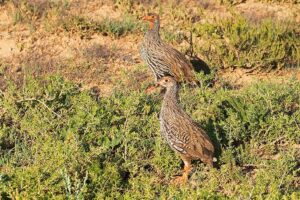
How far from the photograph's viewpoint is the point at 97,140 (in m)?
8.26

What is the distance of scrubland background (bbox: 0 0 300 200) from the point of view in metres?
7.42

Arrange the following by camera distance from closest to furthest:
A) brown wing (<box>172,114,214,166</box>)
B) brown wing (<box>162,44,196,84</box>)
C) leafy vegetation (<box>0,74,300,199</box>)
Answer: leafy vegetation (<box>0,74,300,199</box>) < brown wing (<box>172,114,214,166</box>) < brown wing (<box>162,44,196,84</box>)

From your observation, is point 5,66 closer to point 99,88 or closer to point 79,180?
point 99,88

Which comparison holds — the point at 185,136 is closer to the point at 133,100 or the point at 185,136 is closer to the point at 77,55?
the point at 133,100

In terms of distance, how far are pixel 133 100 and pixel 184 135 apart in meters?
1.11

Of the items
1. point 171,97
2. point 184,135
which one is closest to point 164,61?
point 171,97

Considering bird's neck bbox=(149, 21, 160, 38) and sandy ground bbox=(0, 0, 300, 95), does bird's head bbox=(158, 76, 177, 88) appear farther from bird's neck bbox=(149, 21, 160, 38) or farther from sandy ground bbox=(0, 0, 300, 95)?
bird's neck bbox=(149, 21, 160, 38)

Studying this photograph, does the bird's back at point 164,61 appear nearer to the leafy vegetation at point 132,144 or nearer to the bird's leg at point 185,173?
the leafy vegetation at point 132,144

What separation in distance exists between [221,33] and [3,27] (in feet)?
12.0

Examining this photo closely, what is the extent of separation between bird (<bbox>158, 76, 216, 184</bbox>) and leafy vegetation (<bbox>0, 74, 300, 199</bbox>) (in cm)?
15

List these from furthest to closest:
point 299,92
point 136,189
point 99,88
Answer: point 99,88 < point 299,92 < point 136,189

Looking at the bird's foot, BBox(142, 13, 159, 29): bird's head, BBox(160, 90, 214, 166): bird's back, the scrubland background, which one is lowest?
the bird's foot

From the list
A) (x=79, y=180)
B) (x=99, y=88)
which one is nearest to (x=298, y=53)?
(x=99, y=88)

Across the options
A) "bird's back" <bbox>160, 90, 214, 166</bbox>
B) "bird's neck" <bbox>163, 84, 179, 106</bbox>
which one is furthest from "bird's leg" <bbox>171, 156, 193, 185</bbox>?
"bird's neck" <bbox>163, 84, 179, 106</bbox>
